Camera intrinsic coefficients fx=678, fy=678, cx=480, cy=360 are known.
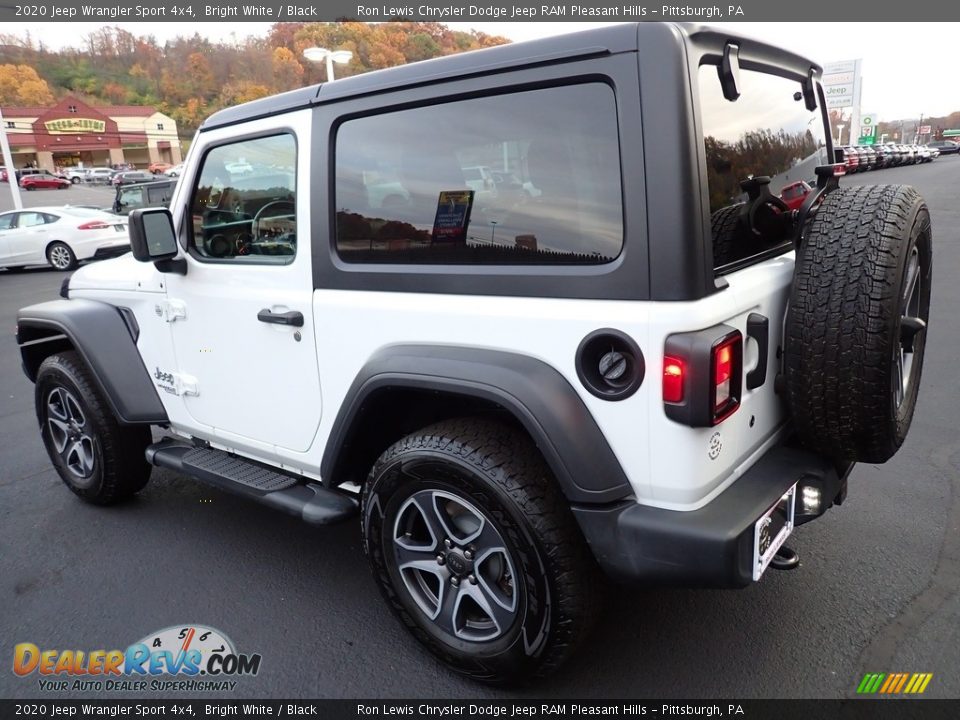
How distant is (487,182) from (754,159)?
3.08ft

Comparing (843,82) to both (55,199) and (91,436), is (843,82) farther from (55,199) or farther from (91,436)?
(91,436)

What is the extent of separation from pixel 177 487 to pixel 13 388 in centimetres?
334

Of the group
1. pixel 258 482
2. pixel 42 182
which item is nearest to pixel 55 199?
pixel 42 182

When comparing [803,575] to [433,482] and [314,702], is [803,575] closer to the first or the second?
[433,482]

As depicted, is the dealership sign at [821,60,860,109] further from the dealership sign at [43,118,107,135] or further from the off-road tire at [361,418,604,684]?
the dealership sign at [43,118,107,135]

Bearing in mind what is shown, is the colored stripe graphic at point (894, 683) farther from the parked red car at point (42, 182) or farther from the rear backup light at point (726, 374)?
the parked red car at point (42, 182)

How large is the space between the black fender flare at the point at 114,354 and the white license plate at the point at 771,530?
284 centimetres

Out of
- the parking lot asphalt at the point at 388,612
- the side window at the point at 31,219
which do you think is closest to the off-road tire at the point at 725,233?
the parking lot asphalt at the point at 388,612

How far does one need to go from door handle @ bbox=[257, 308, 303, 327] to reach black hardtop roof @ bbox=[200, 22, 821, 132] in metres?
0.79

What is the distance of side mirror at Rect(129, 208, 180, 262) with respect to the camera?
2.87 meters

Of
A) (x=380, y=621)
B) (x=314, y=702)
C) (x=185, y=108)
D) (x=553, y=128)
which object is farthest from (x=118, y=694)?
(x=185, y=108)

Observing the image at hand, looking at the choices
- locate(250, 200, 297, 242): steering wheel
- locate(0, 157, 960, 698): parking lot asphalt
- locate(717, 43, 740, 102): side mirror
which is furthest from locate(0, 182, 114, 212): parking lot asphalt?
locate(717, 43, 740, 102): side mirror

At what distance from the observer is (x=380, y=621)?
2.79 metres

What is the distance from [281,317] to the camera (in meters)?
2.65
